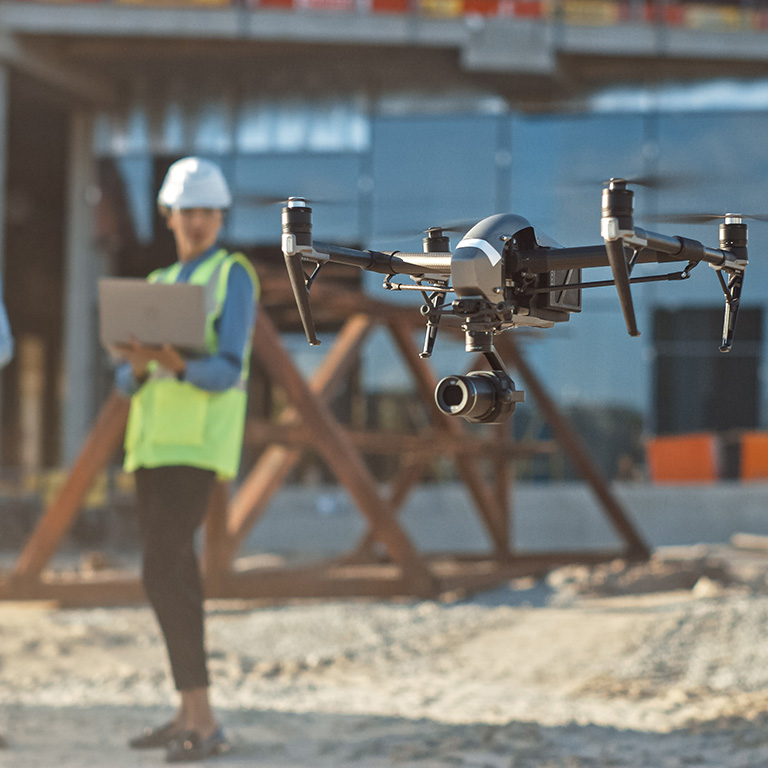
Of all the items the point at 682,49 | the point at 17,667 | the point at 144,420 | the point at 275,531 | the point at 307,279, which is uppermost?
the point at 682,49

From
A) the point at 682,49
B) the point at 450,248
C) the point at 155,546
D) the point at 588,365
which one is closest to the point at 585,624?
the point at 155,546

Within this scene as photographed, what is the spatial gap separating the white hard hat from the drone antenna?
2031mm

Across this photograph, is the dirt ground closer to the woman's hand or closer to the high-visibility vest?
the high-visibility vest

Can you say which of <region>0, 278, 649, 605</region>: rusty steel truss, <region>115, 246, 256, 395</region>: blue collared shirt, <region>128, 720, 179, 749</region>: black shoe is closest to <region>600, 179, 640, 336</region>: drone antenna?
<region>115, 246, 256, 395</region>: blue collared shirt

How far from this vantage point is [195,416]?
3.67m

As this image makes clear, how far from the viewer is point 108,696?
185 inches

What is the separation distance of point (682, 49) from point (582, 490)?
6.96 meters

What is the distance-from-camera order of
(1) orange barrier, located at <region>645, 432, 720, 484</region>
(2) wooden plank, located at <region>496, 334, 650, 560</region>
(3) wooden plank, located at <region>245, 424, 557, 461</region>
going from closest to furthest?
(3) wooden plank, located at <region>245, 424, 557, 461</region> < (2) wooden plank, located at <region>496, 334, 650, 560</region> < (1) orange barrier, located at <region>645, 432, 720, 484</region>

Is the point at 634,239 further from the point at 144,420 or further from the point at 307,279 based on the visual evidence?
the point at 144,420

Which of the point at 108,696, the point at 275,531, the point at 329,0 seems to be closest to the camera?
the point at 108,696

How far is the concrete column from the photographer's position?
64.7ft

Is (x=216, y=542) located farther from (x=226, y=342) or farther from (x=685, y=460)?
(x=685, y=460)

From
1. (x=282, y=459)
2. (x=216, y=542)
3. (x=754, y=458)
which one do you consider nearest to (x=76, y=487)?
(x=216, y=542)

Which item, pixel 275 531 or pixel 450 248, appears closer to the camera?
pixel 450 248
